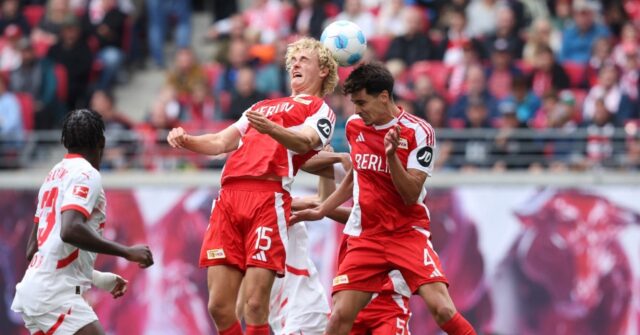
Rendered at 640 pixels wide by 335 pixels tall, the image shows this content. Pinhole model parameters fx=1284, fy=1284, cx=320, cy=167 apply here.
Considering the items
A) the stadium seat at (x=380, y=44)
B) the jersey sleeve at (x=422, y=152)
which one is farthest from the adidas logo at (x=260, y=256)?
the stadium seat at (x=380, y=44)

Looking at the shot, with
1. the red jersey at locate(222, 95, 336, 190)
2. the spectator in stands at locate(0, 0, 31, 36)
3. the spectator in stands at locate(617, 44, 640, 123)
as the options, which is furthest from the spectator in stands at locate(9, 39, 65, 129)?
the red jersey at locate(222, 95, 336, 190)

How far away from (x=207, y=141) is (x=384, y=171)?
145 centimetres

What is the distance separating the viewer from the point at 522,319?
16.2 m

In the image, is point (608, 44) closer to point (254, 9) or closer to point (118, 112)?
point (254, 9)

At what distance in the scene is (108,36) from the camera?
20.5m

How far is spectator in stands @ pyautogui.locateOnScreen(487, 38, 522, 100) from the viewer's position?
57.1ft

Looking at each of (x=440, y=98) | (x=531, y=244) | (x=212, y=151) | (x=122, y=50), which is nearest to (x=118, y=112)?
(x=122, y=50)

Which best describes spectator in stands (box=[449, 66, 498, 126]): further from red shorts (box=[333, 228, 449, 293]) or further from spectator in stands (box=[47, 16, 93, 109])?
red shorts (box=[333, 228, 449, 293])

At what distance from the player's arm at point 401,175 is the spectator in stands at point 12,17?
12.4 m

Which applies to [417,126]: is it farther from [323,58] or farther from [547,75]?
[547,75]

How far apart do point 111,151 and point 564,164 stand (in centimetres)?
626

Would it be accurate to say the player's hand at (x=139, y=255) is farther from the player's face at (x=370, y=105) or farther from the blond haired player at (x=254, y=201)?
the player's face at (x=370, y=105)

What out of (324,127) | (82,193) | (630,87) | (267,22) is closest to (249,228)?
Answer: (324,127)

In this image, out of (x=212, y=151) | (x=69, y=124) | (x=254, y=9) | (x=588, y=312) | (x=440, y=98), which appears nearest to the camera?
(x=69, y=124)
